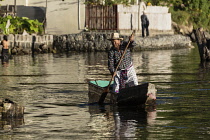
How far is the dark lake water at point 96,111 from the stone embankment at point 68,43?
15.2m

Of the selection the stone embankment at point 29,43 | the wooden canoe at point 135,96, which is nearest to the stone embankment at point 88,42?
the stone embankment at point 29,43

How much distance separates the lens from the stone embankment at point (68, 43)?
38.2 m

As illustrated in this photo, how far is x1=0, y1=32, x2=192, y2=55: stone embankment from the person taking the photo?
38156mm

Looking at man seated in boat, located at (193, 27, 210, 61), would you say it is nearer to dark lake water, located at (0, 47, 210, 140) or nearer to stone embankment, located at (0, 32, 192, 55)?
dark lake water, located at (0, 47, 210, 140)

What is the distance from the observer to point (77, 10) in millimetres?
41469

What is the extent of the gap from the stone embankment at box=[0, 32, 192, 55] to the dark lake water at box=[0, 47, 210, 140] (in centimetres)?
1521

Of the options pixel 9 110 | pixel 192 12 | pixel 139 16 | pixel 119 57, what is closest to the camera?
pixel 9 110

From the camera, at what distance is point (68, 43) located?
40.4 meters

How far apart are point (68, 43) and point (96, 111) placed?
27.2m

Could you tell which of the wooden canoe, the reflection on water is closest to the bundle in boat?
the reflection on water

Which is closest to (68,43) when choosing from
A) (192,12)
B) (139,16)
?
(139,16)

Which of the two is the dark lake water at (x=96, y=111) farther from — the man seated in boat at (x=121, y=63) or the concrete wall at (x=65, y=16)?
the concrete wall at (x=65, y=16)

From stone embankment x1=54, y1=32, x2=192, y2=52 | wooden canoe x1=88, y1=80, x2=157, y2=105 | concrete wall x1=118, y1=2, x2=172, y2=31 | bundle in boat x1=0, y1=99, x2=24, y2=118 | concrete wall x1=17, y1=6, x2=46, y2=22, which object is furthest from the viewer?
concrete wall x1=17, y1=6, x2=46, y2=22

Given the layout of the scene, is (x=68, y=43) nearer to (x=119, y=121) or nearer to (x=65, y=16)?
(x=65, y=16)
